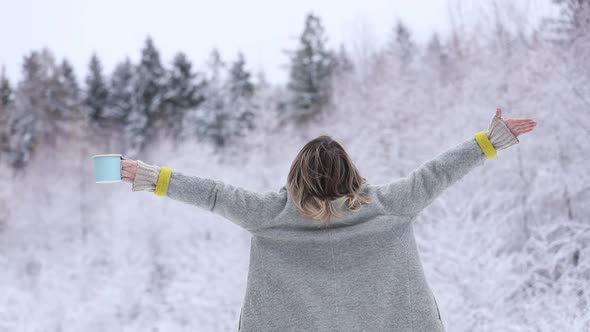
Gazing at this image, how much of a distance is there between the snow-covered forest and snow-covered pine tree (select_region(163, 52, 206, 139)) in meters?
0.07

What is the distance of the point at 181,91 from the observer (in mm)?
25047

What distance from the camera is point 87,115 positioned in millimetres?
24172

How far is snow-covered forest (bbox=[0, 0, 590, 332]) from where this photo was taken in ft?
24.3

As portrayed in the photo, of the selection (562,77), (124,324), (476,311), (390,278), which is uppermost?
(562,77)

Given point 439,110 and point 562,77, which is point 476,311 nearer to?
point 562,77

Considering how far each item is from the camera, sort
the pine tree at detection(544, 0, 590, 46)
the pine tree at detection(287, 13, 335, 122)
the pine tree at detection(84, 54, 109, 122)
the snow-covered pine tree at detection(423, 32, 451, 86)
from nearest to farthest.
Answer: the pine tree at detection(544, 0, 590, 46), the snow-covered pine tree at detection(423, 32, 451, 86), the pine tree at detection(287, 13, 335, 122), the pine tree at detection(84, 54, 109, 122)

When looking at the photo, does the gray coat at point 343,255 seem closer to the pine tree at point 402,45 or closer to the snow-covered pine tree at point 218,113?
the pine tree at point 402,45

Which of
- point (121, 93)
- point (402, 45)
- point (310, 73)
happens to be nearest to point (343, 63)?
point (310, 73)

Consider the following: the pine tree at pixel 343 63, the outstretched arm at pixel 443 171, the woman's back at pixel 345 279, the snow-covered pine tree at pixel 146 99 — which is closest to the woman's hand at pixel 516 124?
the outstretched arm at pixel 443 171

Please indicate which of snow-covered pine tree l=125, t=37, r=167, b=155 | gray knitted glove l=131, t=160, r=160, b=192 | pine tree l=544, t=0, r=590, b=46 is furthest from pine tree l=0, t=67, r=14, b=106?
gray knitted glove l=131, t=160, r=160, b=192

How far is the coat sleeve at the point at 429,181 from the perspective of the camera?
6.03 feet

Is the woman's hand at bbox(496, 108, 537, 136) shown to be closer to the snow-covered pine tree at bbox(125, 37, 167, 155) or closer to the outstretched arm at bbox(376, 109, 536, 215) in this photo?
the outstretched arm at bbox(376, 109, 536, 215)

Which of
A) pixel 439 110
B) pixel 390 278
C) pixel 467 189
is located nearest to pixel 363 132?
pixel 439 110

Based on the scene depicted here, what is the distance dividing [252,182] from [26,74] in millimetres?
11650
